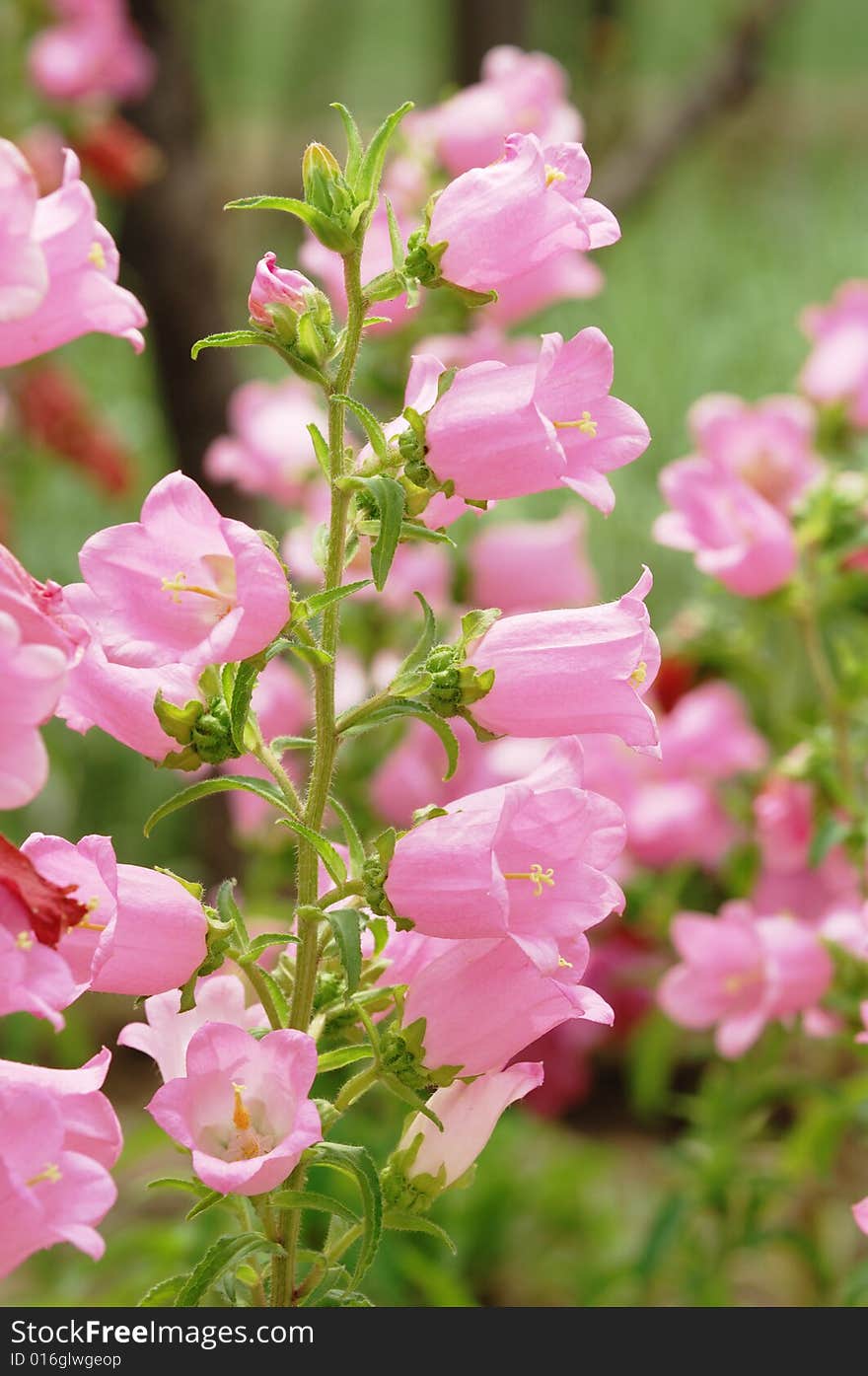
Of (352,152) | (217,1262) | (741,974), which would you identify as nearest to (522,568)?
(741,974)

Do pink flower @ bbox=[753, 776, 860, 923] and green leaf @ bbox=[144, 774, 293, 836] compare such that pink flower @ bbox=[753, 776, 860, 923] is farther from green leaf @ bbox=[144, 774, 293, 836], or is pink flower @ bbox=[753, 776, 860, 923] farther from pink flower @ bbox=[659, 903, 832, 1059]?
green leaf @ bbox=[144, 774, 293, 836]

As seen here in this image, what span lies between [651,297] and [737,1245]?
246cm

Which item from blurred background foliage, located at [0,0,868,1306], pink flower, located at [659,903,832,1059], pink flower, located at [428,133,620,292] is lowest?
blurred background foliage, located at [0,0,868,1306]

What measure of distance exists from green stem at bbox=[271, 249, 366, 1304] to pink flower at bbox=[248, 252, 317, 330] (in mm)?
20

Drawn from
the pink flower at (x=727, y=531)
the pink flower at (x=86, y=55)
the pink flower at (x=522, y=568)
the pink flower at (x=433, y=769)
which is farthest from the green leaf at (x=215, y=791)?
the pink flower at (x=86, y=55)

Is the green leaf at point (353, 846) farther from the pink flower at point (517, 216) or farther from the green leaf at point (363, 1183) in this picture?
the pink flower at point (517, 216)

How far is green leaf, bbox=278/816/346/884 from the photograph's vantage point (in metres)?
0.60

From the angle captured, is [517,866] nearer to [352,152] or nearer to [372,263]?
[352,152]

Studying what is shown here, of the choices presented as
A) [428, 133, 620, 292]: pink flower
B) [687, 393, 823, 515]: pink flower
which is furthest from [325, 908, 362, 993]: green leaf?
[687, 393, 823, 515]: pink flower

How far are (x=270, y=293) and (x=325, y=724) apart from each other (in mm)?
166

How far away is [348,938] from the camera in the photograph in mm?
587

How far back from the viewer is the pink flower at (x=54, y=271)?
548mm

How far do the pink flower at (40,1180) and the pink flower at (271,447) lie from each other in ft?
2.88

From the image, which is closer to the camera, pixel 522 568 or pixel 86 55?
pixel 522 568
